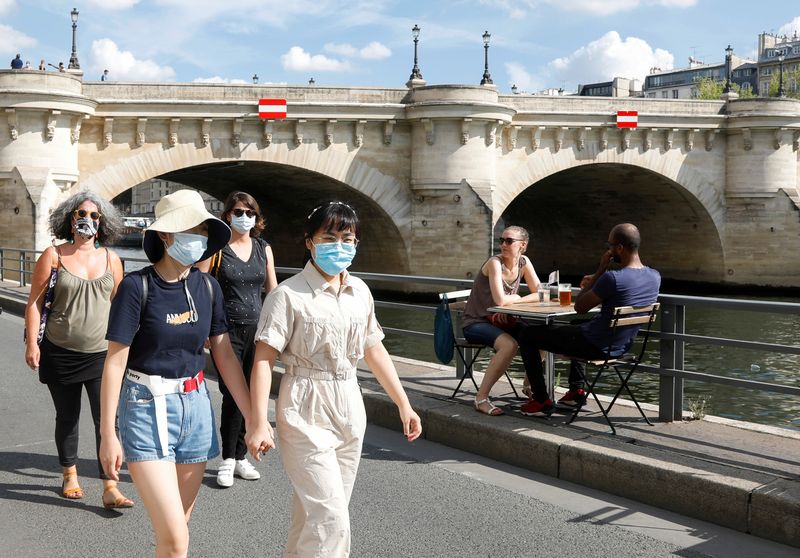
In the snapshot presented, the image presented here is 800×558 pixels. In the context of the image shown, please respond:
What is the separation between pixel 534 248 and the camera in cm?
4006

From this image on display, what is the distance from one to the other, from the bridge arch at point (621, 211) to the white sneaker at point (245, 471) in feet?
74.2

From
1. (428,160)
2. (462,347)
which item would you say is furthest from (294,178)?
(462,347)

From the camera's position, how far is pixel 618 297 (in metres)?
5.61

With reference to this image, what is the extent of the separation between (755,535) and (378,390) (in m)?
3.24

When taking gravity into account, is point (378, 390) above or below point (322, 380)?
below

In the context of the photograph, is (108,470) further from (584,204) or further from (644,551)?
(584,204)

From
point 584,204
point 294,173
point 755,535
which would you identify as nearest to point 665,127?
point 584,204

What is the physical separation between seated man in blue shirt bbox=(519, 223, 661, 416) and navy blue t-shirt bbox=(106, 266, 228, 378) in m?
2.94

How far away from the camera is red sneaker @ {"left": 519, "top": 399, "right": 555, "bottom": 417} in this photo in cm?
588

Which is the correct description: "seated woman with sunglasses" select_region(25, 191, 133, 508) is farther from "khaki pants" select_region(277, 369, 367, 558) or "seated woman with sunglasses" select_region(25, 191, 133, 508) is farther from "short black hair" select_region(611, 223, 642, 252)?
"short black hair" select_region(611, 223, 642, 252)

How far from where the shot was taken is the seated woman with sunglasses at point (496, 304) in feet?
19.9

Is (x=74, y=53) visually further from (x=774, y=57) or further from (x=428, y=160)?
(x=774, y=57)

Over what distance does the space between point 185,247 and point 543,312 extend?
3149mm

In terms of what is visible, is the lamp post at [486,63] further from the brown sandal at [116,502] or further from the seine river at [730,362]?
the brown sandal at [116,502]
